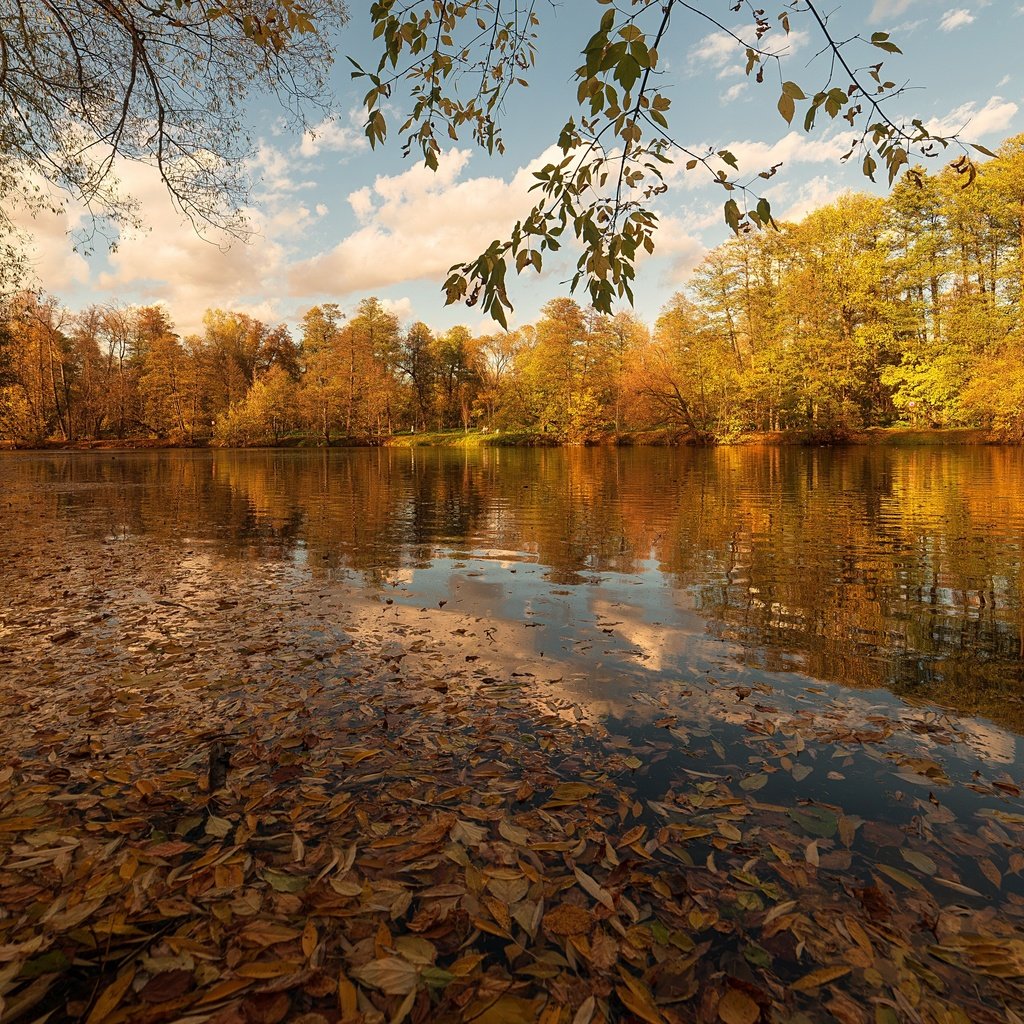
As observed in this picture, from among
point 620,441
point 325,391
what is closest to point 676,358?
point 620,441

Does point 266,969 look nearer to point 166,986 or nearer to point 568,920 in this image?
point 166,986

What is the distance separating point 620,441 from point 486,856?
63792mm

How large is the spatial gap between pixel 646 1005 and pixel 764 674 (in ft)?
12.0

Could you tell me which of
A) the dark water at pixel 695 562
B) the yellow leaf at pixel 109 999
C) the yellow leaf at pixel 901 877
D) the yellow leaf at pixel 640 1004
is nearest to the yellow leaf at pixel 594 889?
the yellow leaf at pixel 640 1004

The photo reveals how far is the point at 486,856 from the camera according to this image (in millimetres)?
2846

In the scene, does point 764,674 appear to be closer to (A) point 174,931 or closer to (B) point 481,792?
(B) point 481,792

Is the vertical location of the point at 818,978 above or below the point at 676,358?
below

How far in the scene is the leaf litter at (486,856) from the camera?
2.13 m

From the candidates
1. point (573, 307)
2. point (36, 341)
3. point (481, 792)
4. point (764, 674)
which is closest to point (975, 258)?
point (573, 307)

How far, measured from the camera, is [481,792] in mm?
3389

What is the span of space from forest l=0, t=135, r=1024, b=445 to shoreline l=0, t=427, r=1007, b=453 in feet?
2.69

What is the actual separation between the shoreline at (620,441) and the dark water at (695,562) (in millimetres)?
23746

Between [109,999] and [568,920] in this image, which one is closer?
[109,999]

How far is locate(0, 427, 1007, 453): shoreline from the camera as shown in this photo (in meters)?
43.4
